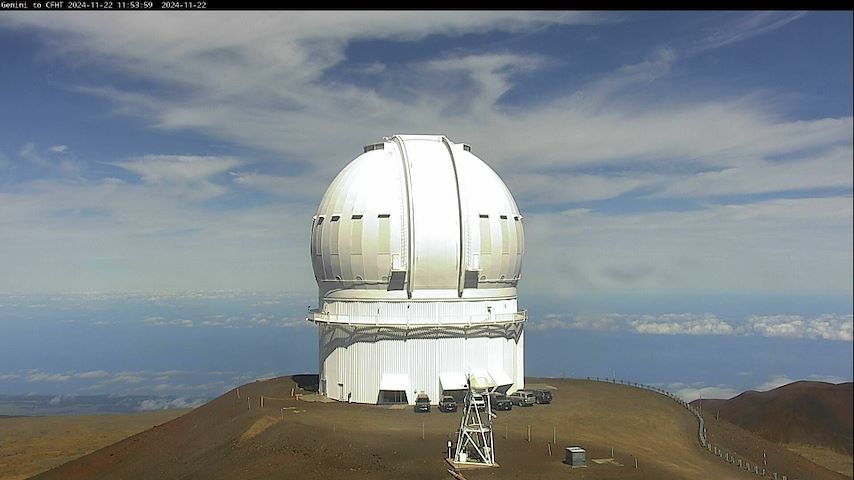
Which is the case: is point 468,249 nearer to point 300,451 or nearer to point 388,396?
point 388,396

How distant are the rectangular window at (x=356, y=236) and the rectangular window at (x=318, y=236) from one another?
3.14 meters

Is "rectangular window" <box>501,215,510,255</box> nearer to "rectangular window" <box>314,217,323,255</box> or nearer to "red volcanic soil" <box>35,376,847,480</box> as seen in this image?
"red volcanic soil" <box>35,376,847,480</box>

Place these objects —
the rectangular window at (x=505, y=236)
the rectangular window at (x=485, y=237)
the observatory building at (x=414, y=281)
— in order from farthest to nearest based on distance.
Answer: the rectangular window at (x=505, y=236)
the rectangular window at (x=485, y=237)
the observatory building at (x=414, y=281)

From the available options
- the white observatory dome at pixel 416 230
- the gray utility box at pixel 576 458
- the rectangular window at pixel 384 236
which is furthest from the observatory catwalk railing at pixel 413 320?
the gray utility box at pixel 576 458

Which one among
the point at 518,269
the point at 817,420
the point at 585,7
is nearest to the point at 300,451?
the point at 518,269

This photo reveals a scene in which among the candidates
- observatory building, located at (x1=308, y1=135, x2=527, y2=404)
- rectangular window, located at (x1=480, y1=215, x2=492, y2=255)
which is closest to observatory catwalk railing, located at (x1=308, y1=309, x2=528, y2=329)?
observatory building, located at (x1=308, y1=135, x2=527, y2=404)

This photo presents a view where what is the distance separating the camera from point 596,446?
97.8 feet

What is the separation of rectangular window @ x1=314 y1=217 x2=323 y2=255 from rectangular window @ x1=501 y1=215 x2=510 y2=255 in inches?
446

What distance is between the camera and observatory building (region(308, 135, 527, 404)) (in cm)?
3947

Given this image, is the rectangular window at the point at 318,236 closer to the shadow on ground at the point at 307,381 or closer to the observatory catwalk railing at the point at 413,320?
the observatory catwalk railing at the point at 413,320

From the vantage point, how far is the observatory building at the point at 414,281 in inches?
1554

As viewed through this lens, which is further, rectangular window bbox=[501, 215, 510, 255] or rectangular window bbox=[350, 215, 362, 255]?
rectangular window bbox=[501, 215, 510, 255]

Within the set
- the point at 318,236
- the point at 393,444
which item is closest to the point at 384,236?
the point at 318,236

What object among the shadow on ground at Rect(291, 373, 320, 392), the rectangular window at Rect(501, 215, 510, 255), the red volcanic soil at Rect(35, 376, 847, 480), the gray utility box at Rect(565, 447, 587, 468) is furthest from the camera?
the shadow on ground at Rect(291, 373, 320, 392)
